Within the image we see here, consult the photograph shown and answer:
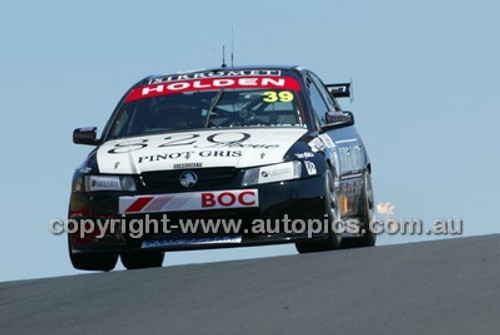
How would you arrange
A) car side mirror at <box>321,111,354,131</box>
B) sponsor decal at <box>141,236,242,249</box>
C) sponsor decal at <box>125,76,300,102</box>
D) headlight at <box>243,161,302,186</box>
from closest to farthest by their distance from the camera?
sponsor decal at <box>141,236,242,249</box>
headlight at <box>243,161,302,186</box>
car side mirror at <box>321,111,354,131</box>
sponsor decal at <box>125,76,300,102</box>

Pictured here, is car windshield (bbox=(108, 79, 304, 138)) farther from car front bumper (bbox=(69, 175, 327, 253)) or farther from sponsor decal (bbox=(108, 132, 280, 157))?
car front bumper (bbox=(69, 175, 327, 253))

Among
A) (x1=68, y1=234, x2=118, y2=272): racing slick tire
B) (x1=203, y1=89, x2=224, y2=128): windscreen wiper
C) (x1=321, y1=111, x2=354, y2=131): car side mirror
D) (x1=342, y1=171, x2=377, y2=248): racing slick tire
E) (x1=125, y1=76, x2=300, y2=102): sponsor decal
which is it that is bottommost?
(x1=342, y1=171, x2=377, y2=248): racing slick tire

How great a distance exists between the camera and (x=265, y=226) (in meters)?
12.1

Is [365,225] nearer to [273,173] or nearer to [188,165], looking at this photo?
[273,173]

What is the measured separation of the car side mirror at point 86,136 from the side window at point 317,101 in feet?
5.83

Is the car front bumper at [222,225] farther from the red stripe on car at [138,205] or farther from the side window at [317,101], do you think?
the side window at [317,101]

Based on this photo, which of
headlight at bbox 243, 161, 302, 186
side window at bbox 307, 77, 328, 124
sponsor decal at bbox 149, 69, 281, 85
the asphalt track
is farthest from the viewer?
sponsor decal at bbox 149, 69, 281, 85

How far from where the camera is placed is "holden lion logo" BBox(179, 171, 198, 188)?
39.8ft

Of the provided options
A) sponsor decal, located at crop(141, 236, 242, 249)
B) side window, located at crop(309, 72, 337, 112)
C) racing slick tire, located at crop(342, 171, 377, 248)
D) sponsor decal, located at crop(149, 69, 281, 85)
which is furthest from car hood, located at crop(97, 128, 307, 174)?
side window, located at crop(309, 72, 337, 112)

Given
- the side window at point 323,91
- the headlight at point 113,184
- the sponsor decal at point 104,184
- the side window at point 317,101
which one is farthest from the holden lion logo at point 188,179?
the side window at point 323,91

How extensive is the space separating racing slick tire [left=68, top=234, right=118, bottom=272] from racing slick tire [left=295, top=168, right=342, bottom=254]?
1415 mm

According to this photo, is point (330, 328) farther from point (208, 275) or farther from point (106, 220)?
point (106, 220)

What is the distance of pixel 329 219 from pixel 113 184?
1.58 meters

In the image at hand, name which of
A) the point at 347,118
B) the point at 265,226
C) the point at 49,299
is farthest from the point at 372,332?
the point at 347,118
